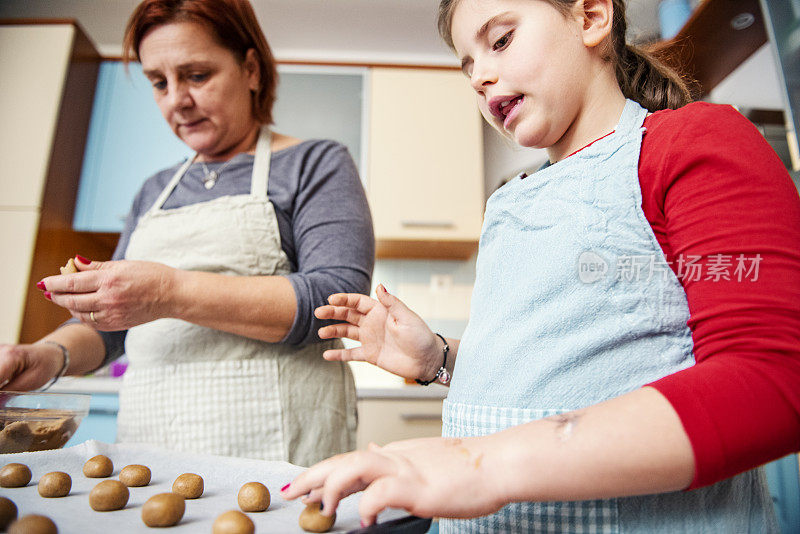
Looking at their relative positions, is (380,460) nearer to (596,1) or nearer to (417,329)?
(417,329)

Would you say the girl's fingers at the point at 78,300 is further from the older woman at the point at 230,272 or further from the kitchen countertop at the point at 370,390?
the kitchen countertop at the point at 370,390

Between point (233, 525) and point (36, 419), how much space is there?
0.37 meters

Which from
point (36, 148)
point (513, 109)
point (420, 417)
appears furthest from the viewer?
point (36, 148)

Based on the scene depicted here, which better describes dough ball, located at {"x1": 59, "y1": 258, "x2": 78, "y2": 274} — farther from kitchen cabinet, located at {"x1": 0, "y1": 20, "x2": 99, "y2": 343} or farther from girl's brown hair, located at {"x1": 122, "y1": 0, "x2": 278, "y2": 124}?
kitchen cabinet, located at {"x1": 0, "y1": 20, "x2": 99, "y2": 343}

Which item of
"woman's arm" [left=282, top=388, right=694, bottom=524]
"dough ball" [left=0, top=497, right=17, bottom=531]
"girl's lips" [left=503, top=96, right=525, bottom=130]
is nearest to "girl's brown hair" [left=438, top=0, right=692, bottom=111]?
"girl's lips" [left=503, top=96, right=525, bottom=130]

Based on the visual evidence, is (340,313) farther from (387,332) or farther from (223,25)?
(223,25)

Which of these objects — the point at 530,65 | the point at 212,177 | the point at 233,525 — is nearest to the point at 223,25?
the point at 212,177

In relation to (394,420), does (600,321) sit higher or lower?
higher

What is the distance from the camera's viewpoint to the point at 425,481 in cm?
32

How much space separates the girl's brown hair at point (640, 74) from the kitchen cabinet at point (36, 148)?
1837 mm

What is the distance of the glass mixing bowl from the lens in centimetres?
58

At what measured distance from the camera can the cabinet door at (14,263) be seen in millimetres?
1818

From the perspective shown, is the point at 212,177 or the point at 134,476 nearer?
the point at 134,476

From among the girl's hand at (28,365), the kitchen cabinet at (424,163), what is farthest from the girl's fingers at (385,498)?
the kitchen cabinet at (424,163)
